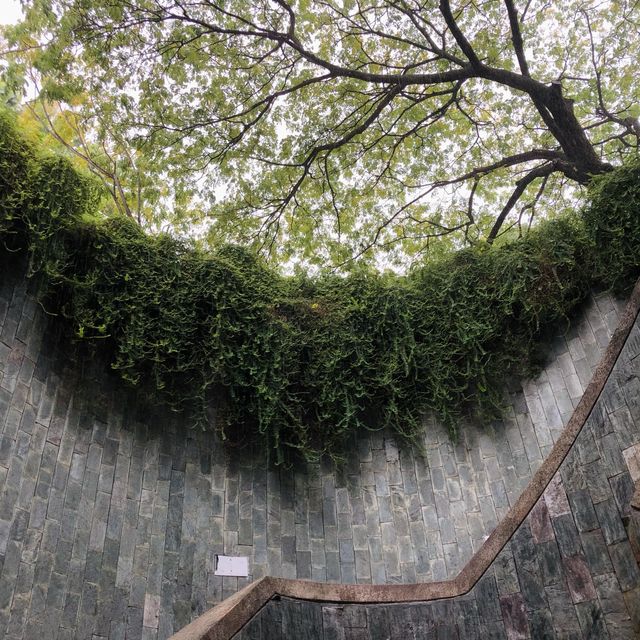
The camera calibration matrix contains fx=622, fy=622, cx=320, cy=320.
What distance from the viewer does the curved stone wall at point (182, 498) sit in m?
4.86

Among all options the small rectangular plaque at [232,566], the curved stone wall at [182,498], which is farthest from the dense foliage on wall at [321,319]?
the small rectangular plaque at [232,566]

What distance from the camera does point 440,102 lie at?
9023mm

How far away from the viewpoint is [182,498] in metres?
5.96

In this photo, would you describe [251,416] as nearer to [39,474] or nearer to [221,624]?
[39,474]

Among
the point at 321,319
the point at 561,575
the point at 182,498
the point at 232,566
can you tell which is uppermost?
the point at 321,319

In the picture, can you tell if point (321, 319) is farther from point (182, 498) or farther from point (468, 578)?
point (468, 578)

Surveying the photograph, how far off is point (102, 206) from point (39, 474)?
8.32ft

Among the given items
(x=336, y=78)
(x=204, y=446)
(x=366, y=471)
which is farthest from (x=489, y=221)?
(x=204, y=446)

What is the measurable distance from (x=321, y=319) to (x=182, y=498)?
2300 millimetres

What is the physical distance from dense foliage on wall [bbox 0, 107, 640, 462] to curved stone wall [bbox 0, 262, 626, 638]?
0.97 ft

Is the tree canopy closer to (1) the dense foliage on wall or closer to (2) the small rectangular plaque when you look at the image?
(1) the dense foliage on wall

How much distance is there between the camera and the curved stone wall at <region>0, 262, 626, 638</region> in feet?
15.9

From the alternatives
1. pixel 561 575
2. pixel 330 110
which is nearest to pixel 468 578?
pixel 561 575

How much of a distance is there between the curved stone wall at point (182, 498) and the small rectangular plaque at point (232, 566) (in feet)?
0.23
